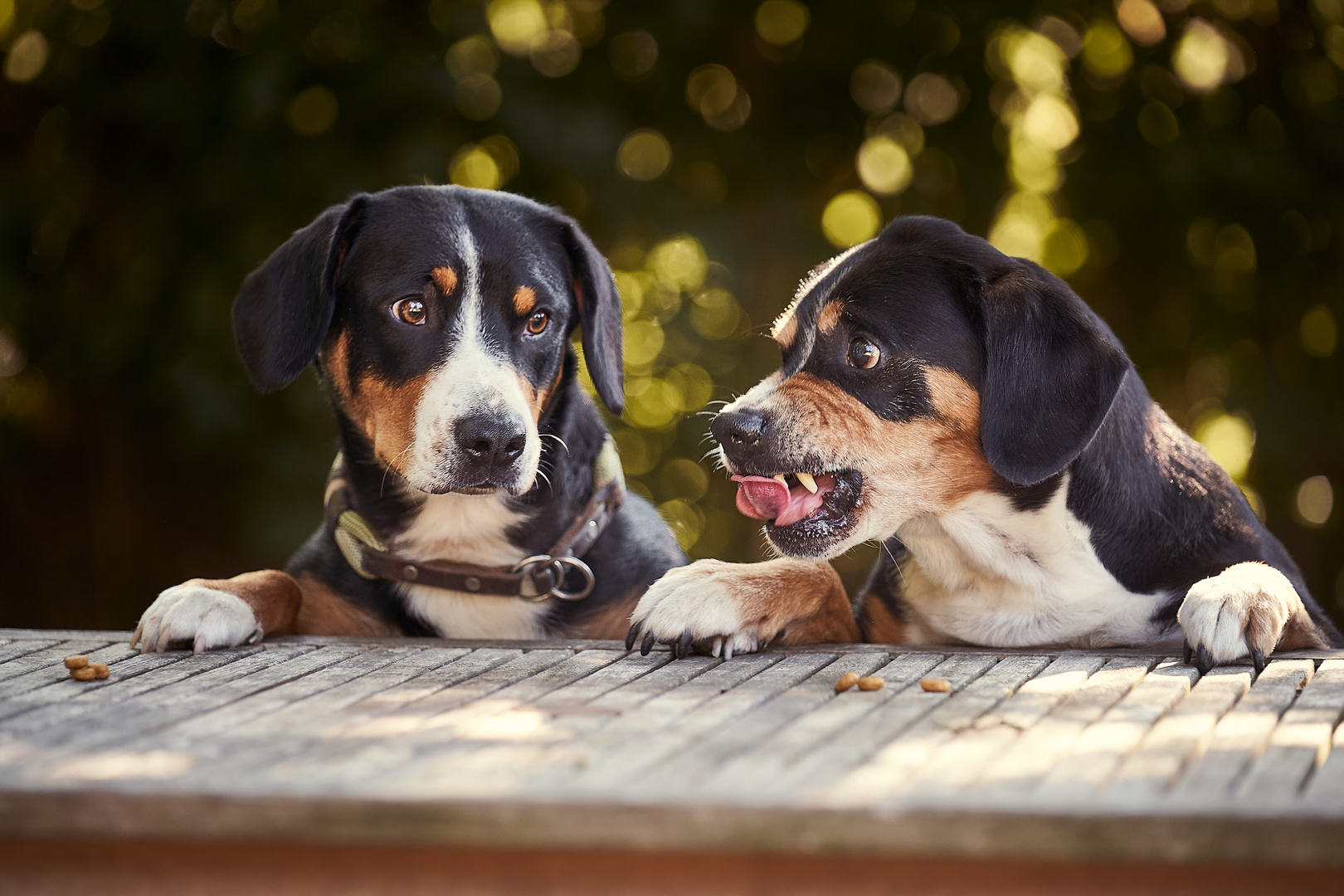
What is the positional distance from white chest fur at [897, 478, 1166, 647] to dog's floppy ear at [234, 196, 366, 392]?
1527 mm

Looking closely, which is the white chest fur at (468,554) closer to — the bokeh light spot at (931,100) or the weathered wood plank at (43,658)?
the weathered wood plank at (43,658)

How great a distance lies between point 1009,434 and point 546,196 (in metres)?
2.78

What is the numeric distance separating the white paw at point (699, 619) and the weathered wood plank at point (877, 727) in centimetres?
33

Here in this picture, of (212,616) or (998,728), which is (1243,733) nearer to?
(998,728)

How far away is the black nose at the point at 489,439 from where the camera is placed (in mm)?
3008

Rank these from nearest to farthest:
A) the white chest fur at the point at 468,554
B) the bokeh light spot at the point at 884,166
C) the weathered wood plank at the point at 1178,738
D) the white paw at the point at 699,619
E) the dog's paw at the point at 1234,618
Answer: the weathered wood plank at the point at 1178,738
the dog's paw at the point at 1234,618
the white paw at the point at 699,619
the white chest fur at the point at 468,554
the bokeh light spot at the point at 884,166

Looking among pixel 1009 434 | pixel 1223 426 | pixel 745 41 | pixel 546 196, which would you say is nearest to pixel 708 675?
pixel 1009 434

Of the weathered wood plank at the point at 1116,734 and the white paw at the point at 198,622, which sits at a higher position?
the white paw at the point at 198,622

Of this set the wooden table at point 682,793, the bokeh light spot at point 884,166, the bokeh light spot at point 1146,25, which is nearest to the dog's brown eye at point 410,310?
the wooden table at point 682,793

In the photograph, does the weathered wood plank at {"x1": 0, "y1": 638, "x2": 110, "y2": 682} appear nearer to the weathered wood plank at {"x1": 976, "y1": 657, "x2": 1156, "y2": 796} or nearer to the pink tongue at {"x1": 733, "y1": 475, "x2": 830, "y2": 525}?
the pink tongue at {"x1": 733, "y1": 475, "x2": 830, "y2": 525}

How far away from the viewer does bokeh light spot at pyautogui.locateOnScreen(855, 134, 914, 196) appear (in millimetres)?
5344

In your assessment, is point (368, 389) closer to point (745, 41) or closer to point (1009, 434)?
point (1009, 434)

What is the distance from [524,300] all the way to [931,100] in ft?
8.64

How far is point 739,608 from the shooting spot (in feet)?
9.25
